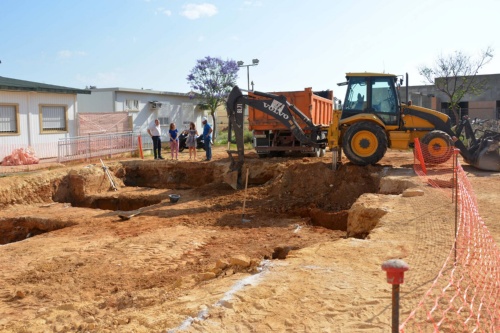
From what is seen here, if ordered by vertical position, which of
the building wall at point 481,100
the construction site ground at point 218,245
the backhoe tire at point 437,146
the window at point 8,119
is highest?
the building wall at point 481,100

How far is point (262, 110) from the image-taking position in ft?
48.4

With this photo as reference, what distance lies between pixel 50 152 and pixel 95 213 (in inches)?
324

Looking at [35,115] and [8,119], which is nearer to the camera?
[8,119]

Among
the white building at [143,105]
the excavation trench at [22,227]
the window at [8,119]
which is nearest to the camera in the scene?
the excavation trench at [22,227]

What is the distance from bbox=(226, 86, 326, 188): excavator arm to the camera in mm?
14289

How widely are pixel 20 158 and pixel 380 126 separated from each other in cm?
1357

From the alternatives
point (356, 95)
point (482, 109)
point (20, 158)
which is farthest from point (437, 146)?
point (482, 109)

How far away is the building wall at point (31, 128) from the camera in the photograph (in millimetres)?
18984

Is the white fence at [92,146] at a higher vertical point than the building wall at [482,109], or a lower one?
lower

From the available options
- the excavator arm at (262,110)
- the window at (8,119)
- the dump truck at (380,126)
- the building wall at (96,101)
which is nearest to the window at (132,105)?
the building wall at (96,101)

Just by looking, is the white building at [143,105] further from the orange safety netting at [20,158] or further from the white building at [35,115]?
the orange safety netting at [20,158]

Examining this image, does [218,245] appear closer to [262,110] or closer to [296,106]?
[262,110]

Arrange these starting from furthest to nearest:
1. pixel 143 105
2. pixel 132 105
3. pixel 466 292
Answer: pixel 143 105, pixel 132 105, pixel 466 292

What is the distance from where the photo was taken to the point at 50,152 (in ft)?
67.2
